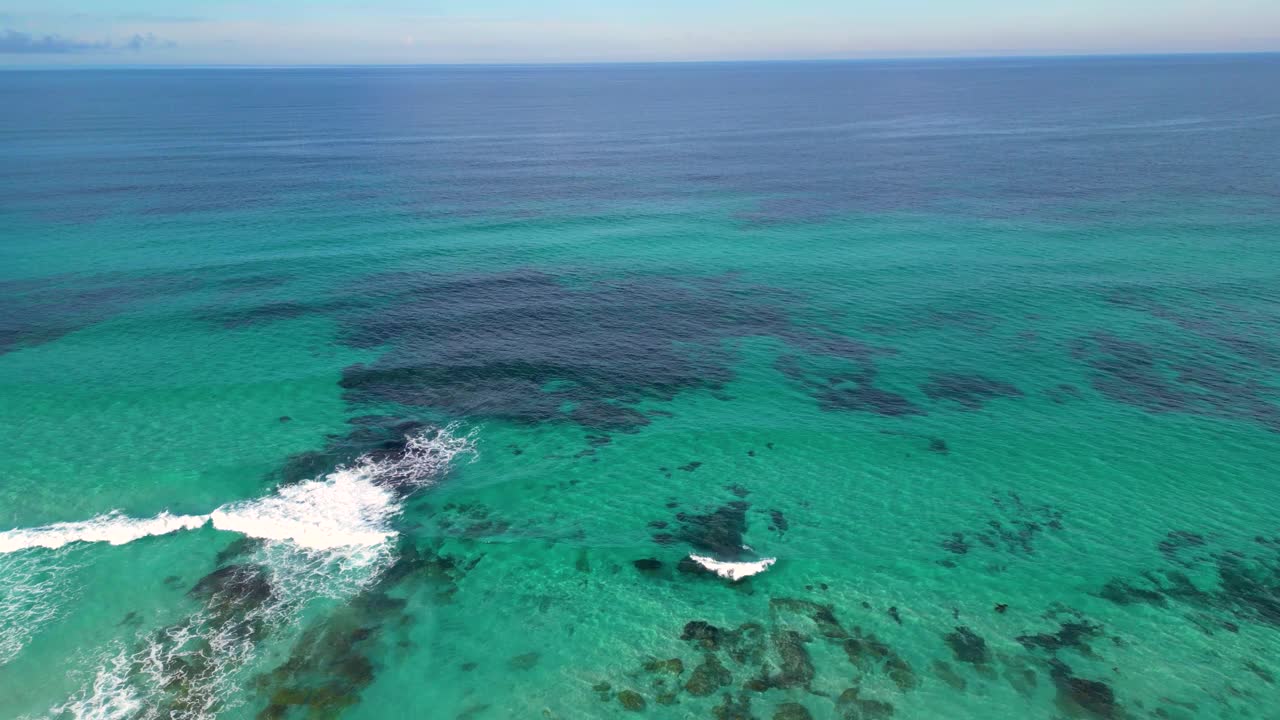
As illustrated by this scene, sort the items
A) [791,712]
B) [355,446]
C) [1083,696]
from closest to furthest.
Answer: [791,712] → [1083,696] → [355,446]

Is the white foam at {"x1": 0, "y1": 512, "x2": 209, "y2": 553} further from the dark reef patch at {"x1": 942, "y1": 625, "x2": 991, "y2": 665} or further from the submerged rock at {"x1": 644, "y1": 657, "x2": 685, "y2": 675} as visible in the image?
the dark reef patch at {"x1": 942, "y1": 625, "x2": 991, "y2": 665}

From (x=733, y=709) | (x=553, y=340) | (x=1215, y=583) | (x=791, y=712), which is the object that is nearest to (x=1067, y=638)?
(x=1215, y=583)

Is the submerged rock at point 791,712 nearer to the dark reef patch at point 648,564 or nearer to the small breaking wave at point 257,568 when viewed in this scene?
the dark reef patch at point 648,564

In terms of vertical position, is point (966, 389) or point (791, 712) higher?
point (966, 389)

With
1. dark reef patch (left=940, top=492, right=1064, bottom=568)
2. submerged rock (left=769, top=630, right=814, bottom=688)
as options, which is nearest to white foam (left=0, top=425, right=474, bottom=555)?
submerged rock (left=769, top=630, right=814, bottom=688)

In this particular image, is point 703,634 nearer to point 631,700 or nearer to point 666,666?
point 666,666

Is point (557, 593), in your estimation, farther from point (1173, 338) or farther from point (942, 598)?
point (1173, 338)

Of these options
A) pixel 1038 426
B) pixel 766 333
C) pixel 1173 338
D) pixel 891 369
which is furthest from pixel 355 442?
pixel 1173 338

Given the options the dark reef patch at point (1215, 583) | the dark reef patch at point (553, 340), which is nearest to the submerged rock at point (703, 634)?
the dark reef patch at point (553, 340)
